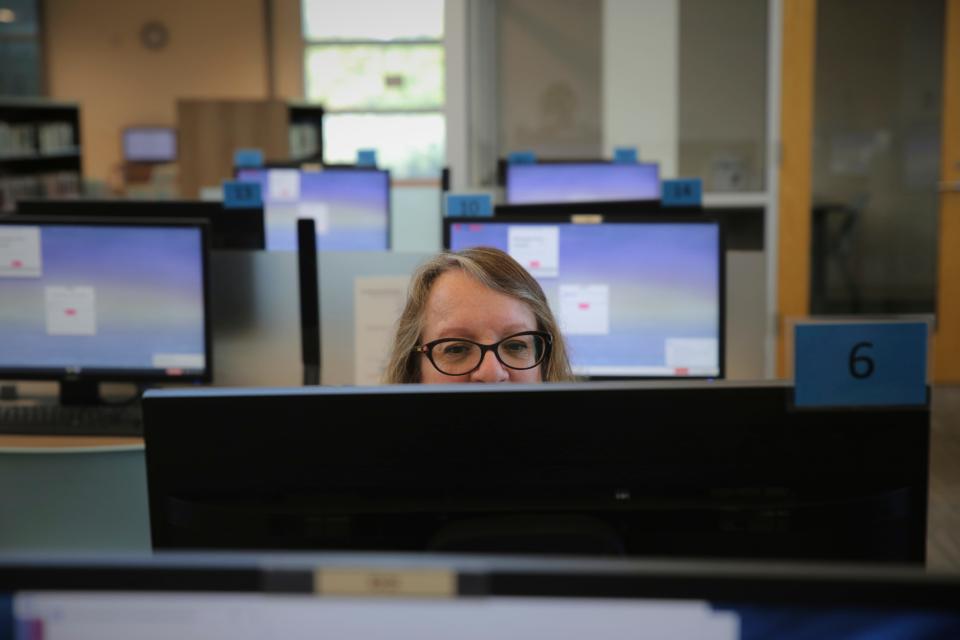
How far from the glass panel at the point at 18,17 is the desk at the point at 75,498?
1141cm

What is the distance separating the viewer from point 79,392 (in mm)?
2627

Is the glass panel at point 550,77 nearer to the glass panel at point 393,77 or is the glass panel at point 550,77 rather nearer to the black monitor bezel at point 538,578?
the black monitor bezel at point 538,578

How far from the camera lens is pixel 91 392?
2.62m

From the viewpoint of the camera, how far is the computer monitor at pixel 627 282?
2430 millimetres

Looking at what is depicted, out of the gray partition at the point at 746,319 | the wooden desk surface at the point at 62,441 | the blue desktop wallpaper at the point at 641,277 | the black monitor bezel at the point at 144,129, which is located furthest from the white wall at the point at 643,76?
the black monitor bezel at the point at 144,129

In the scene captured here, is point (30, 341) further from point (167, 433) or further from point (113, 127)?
point (113, 127)

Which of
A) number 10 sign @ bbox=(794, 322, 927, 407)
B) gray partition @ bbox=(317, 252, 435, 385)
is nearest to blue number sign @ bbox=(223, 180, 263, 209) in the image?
gray partition @ bbox=(317, 252, 435, 385)

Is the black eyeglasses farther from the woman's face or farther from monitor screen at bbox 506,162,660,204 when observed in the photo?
monitor screen at bbox 506,162,660,204

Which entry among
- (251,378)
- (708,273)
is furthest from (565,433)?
(251,378)

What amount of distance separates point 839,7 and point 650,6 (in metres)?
0.94

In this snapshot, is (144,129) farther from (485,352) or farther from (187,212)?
(485,352)

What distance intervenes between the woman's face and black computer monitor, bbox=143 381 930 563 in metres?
0.65

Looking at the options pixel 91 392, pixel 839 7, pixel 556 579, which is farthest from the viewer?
pixel 839 7

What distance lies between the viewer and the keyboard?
2.39m
